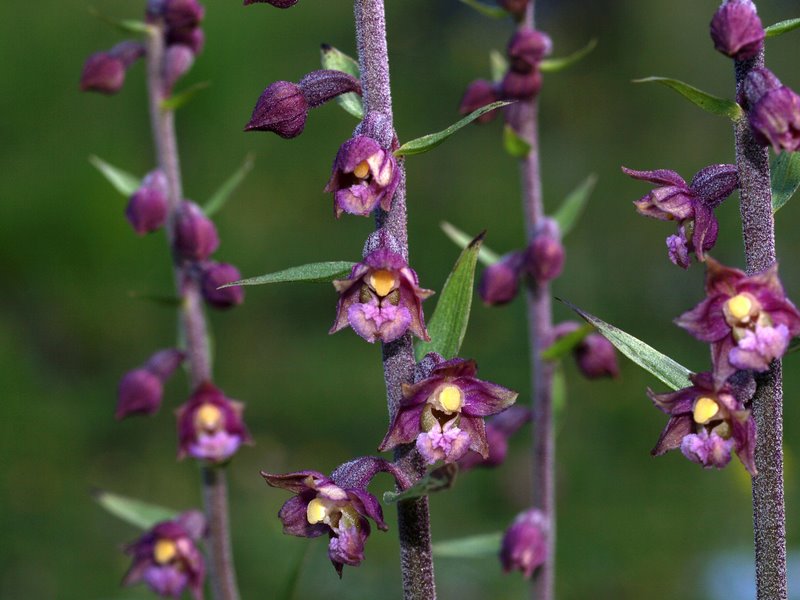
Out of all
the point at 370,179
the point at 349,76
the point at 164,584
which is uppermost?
the point at 349,76

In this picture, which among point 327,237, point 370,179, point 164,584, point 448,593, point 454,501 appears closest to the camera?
point 370,179

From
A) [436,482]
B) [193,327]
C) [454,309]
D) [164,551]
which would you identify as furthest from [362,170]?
[164,551]

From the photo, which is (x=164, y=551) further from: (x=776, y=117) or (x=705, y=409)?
(x=776, y=117)

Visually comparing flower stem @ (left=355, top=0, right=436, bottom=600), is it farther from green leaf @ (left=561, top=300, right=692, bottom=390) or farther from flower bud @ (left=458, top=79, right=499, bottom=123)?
flower bud @ (left=458, top=79, right=499, bottom=123)

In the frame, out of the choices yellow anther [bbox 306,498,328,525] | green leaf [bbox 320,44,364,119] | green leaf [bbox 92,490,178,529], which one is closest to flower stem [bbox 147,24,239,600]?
green leaf [bbox 92,490,178,529]

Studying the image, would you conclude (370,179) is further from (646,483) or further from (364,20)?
(646,483)

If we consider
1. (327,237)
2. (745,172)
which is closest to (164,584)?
(745,172)

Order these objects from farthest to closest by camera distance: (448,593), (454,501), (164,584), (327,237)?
1. (327,237)
2. (454,501)
3. (448,593)
4. (164,584)
